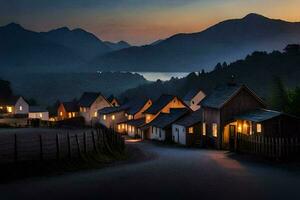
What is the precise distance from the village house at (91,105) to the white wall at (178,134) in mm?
56075

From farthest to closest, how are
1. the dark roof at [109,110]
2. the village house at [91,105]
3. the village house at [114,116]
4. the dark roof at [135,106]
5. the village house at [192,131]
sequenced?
the village house at [91,105]
the dark roof at [109,110]
the village house at [114,116]
the dark roof at [135,106]
the village house at [192,131]

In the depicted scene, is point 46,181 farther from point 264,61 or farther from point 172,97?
point 264,61

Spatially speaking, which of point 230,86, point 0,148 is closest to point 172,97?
point 230,86

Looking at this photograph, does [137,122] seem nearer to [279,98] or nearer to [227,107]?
[279,98]

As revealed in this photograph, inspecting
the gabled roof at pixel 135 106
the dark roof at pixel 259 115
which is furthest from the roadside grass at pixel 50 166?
the gabled roof at pixel 135 106

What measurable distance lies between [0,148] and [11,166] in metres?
2.16

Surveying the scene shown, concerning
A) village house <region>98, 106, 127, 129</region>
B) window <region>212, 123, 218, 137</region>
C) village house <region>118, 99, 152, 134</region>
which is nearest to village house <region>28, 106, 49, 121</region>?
village house <region>98, 106, 127, 129</region>

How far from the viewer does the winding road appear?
22.4 m

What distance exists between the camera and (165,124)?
256 ft

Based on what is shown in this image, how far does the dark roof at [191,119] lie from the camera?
2672 inches

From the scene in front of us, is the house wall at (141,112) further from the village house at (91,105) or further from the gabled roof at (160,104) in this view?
the village house at (91,105)

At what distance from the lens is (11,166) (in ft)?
92.6

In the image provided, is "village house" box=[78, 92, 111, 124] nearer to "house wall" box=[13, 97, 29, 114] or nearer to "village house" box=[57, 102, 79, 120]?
"village house" box=[57, 102, 79, 120]

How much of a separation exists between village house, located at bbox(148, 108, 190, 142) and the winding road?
144 ft
